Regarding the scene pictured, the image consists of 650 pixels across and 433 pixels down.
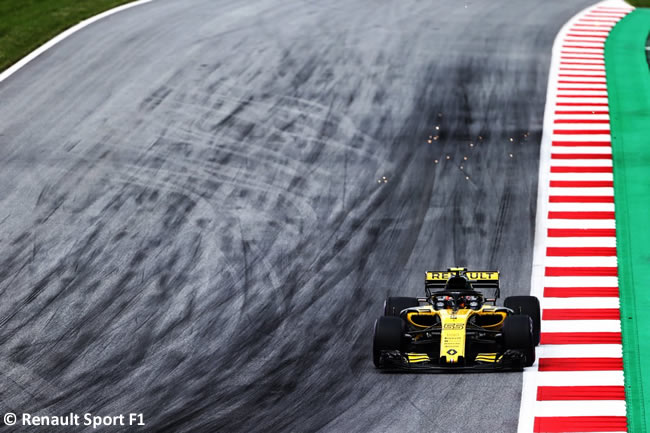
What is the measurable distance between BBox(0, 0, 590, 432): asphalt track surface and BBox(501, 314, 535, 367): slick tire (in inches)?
22.2

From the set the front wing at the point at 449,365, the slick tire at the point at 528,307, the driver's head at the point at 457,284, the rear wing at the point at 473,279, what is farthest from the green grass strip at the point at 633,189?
the driver's head at the point at 457,284

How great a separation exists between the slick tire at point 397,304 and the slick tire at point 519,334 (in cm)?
195

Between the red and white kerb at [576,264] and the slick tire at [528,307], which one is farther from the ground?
the slick tire at [528,307]

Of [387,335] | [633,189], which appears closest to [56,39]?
[633,189]

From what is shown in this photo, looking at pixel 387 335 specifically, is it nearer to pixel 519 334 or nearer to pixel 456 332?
pixel 456 332

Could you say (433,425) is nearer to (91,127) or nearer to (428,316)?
(428,316)

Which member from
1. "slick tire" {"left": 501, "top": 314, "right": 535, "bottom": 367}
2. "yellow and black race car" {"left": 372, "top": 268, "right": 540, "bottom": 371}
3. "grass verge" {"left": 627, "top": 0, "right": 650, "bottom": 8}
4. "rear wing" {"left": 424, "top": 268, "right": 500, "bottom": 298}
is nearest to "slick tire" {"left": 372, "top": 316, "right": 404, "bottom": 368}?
"yellow and black race car" {"left": 372, "top": 268, "right": 540, "bottom": 371}

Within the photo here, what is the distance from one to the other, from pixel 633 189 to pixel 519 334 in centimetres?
895

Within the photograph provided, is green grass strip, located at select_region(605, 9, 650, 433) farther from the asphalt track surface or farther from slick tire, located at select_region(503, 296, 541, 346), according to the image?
the asphalt track surface

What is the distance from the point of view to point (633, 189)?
2411cm

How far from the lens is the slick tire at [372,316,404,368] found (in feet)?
54.5

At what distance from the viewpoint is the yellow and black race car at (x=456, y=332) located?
16.5m

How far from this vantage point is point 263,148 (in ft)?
87.7

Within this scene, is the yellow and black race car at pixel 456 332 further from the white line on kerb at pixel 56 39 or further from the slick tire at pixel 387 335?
the white line on kerb at pixel 56 39
